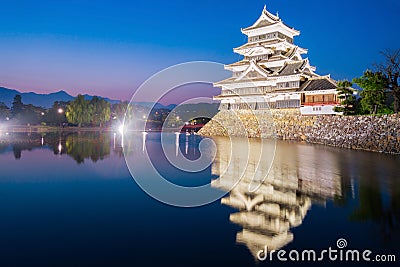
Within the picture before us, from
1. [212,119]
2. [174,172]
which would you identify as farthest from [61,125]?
[174,172]

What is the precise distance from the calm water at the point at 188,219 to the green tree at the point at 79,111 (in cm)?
4709

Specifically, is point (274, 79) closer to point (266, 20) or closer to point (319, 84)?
point (319, 84)

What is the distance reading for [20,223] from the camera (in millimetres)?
6059

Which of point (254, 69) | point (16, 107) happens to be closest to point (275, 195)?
point (254, 69)

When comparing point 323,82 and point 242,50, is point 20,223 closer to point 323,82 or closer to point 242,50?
point 323,82

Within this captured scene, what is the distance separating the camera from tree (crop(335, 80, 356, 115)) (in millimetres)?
25547

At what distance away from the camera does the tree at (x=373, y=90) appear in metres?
21.5

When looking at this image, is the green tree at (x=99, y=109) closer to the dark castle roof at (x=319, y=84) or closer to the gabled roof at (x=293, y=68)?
the gabled roof at (x=293, y=68)

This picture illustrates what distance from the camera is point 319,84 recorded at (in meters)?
29.3

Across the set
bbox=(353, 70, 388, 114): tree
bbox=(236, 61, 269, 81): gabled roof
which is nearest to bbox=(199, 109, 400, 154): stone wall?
bbox=(353, 70, 388, 114): tree

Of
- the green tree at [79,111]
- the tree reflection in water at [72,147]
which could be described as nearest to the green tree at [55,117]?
the green tree at [79,111]

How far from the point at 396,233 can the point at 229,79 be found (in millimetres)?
35011

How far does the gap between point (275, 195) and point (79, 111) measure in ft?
176

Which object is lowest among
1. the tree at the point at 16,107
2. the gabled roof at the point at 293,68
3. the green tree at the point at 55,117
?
the green tree at the point at 55,117
